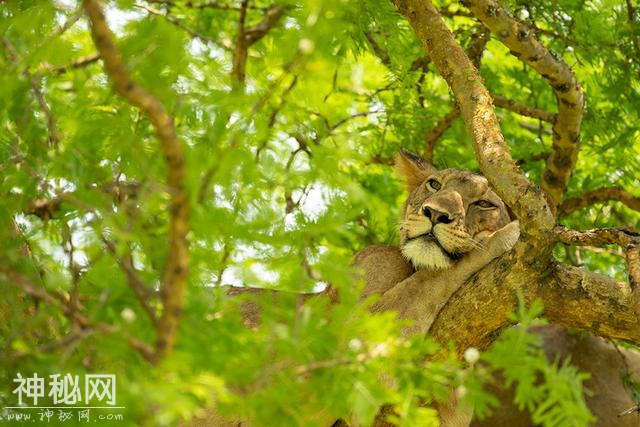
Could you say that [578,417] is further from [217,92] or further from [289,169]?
[217,92]

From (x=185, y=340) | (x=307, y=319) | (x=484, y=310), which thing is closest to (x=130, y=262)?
(x=185, y=340)

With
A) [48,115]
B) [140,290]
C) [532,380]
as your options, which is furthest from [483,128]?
[140,290]

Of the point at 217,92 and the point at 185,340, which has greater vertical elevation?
the point at 217,92

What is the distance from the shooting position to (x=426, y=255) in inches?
233

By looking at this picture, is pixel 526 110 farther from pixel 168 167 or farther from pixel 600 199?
pixel 168 167

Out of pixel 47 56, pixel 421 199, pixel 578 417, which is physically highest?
pixel 421 199

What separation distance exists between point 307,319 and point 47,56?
163cm

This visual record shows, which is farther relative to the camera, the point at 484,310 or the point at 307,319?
the point at 484,310

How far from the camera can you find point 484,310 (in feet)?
16.9

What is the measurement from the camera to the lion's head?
595 cm

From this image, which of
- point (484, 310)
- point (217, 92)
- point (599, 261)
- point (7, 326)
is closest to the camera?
point (217, 92)

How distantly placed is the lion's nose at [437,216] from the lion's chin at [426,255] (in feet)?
0.60

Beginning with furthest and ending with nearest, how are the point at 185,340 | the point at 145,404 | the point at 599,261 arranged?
the point at 599,261
the point at 185,340
the point at 145,404

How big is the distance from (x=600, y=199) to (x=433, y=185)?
5.55 feet
